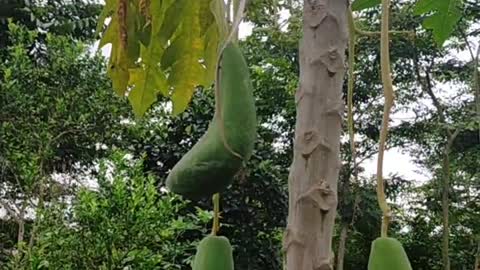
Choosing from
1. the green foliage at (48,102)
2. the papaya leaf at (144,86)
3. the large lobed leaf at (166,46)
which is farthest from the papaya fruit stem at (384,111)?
the green foliage at (48,102)

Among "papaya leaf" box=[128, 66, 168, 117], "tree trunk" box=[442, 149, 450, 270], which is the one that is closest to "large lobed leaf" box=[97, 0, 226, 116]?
"papaya leaf" box=[128, 66, 168, 117]

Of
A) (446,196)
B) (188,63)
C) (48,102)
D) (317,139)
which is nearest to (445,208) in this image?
(446,196)

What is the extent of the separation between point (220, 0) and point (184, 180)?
0.53 feet

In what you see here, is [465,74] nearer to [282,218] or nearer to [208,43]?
[282,218]

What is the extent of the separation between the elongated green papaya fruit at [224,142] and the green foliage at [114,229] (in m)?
2.70

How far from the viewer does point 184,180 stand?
1.73 feet

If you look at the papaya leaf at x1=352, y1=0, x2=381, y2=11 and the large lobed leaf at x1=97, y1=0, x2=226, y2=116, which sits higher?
the papaya leaf at x1=352, y1=0, x2=381, y2=11

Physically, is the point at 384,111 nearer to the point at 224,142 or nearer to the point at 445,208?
the point at 224,142

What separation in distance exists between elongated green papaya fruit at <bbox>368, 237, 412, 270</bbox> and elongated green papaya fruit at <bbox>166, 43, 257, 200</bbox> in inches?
3.9

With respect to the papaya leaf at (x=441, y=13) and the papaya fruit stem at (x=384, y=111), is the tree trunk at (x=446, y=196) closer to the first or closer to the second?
the papaya leaf at (x=441, y=13)

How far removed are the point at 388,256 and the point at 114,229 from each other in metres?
2.88

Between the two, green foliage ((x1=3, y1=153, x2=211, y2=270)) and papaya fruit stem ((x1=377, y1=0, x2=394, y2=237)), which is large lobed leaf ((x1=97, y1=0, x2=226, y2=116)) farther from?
green foliage ((x1=3, y1=153, x2=211, y2=270))

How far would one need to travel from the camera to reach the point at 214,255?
1.71 feet

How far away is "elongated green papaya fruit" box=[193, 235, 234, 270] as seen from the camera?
1.71ft
